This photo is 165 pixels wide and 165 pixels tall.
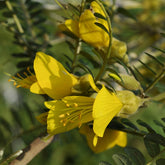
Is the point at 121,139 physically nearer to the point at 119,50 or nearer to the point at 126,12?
the point at 119,50

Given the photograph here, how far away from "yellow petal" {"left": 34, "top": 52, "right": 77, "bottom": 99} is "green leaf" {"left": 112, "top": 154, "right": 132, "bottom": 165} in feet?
0.84

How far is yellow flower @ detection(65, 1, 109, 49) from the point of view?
87cm

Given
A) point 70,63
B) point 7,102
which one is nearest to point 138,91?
point 70,63

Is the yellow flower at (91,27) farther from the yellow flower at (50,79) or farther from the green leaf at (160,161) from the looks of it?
the green leaf at (160,161)

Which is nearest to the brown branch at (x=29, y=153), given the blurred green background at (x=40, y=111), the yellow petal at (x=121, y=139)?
the blurred green background at (x=40, y=111)

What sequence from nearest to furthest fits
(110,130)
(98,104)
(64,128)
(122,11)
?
(98,104)
(64,128)
(110,130)
(122,11)

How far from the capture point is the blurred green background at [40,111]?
122 cm

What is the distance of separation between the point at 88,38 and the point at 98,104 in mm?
300

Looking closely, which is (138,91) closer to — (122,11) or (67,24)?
(67,24)

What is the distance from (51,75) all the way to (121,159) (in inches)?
13.4

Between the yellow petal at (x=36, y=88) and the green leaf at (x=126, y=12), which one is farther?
the green leaf at (x=126, y=12)

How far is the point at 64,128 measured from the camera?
2.80 feet

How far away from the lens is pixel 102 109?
0.75 metres

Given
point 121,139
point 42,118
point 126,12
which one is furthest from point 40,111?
point 126,12
